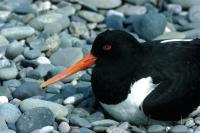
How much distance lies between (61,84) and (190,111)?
4.68ft

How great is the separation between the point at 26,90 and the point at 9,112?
453 millimetres

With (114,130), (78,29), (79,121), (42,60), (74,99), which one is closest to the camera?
(114,130)

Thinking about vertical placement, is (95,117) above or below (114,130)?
below

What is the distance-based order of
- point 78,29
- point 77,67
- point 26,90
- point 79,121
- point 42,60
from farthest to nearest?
point 78,29 < point 42,60 < point 26,90 < point 77,67 < point 79,121

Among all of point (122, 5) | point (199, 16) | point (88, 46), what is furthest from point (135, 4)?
point (88, 46)

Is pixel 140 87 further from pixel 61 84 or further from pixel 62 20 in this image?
pixel 62 20

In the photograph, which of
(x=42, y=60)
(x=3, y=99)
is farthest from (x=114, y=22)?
(x=3, y=99)

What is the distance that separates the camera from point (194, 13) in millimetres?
7883

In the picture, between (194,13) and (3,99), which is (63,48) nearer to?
(3,99)

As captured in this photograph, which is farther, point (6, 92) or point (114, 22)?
point (114, 22)

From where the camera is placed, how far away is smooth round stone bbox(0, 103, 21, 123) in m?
5.63

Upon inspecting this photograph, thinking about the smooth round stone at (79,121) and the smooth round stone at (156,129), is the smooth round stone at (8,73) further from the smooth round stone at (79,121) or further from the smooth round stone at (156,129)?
the smooth round stone at (156,129)

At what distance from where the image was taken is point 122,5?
8164 mm

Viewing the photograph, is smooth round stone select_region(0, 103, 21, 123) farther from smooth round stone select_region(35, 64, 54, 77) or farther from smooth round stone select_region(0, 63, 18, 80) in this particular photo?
smooth round stone select_region(35, 64, 54, 77)
